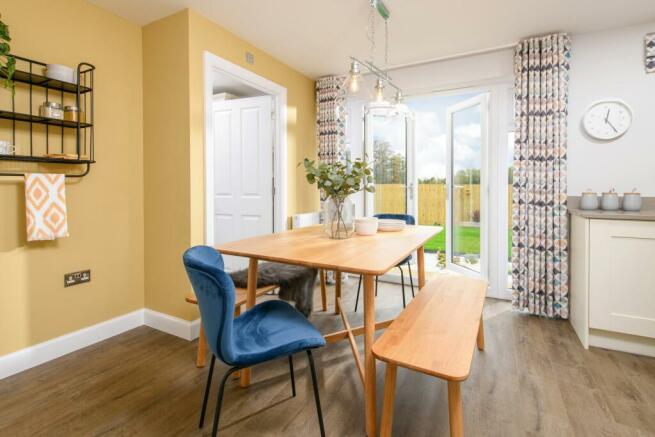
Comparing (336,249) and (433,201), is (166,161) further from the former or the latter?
(433,201)

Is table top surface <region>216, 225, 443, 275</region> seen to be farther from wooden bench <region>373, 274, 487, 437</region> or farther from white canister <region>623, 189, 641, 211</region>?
white canister <region>623, 189, 641, 211</region>

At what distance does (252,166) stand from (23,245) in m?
2.10

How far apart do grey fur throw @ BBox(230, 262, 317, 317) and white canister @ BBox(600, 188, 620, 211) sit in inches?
93.5

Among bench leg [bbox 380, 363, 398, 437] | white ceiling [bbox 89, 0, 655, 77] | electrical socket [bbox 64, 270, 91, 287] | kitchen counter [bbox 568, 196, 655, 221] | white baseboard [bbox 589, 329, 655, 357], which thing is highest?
white ceiling [bbox 89, 0, 655, 77]

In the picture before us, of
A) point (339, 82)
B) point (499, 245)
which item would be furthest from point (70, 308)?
point (499, 245)

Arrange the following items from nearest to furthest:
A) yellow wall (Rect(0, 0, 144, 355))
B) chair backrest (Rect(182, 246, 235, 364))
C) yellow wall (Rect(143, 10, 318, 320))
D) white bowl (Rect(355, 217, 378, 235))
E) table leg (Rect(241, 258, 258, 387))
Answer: chair backrest (Rect(182, 246, 235, 364))
table leg (Rect(241, 258, 258, 387))
yellow wall (Rect(0, 0, 144, 355))
white bowl (Rect(355, 217, 378, 235))
yellow wall (Rect(143, 10, 318, 320))

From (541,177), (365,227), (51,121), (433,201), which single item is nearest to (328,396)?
(365,227)

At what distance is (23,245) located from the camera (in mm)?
2162

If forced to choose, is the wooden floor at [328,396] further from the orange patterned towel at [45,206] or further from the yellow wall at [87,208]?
the orange patterned towel at [45,206]

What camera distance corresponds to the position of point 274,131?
12.0ft

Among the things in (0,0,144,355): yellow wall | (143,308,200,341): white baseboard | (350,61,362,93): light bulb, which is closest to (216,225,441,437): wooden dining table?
(143,308,200,341): white baseboard

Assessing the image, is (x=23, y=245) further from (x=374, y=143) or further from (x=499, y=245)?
(x=499, y=245)

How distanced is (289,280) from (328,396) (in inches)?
32.4

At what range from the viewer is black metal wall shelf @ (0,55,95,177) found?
2.08 m
